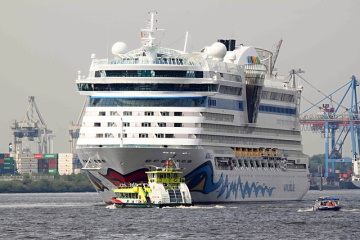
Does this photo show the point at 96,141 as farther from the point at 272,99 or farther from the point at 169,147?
the point at 272,99

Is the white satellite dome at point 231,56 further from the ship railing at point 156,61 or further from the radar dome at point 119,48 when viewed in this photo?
the radar dome at point 119,48

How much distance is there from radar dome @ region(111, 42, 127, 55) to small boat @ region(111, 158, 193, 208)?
48.5 feet

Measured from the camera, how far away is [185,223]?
90.5 m

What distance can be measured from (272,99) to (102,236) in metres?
53.8

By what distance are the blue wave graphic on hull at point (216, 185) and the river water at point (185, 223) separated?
6.10ft

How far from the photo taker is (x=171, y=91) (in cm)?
11119

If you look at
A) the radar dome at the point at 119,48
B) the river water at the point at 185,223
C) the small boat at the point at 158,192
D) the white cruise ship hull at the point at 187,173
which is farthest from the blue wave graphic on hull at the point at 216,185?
the radar dome at the point at 119,48

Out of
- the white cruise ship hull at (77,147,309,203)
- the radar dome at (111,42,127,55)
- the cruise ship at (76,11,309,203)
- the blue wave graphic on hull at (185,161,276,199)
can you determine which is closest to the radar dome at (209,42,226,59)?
the cruise ship at (76,11,309,203)

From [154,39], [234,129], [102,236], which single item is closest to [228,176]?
[234,129]

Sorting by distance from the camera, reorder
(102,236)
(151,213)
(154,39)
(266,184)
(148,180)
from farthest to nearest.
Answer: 1. (266,184)
2. (154,39)
3. (148,180)
4. (151,213)
5. (102,236)

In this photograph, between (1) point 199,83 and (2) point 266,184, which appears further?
(2) point 266,184

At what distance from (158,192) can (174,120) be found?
27.5 feet

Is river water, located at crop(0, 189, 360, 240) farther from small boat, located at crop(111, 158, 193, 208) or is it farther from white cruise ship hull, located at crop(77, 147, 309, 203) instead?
white cruise ship hull, located at crop(77, 147, 309, 203)

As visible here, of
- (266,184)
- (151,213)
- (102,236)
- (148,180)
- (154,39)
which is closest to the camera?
(102,236)
